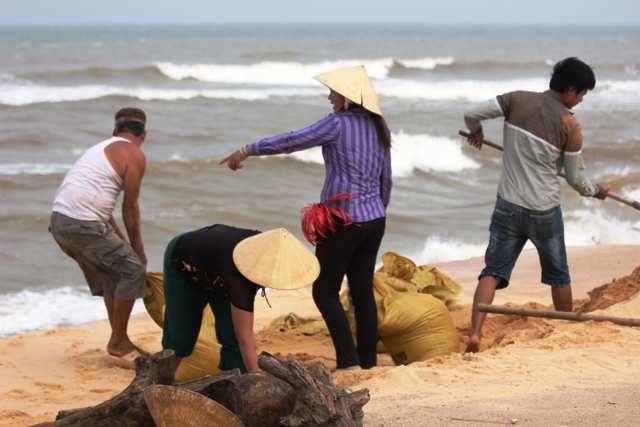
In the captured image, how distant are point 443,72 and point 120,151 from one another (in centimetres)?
3048

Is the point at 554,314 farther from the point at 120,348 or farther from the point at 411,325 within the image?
the point at 120,348

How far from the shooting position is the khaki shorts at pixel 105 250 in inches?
192

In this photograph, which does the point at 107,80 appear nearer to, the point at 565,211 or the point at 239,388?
the point at 565,211

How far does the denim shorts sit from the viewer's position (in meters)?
4.57

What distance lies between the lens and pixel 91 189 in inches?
194

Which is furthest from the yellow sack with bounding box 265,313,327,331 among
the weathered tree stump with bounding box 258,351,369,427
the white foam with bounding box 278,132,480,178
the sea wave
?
the sea wave

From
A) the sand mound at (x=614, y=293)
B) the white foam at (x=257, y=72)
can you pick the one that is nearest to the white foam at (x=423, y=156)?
the sand mound at (x=614, y=293)

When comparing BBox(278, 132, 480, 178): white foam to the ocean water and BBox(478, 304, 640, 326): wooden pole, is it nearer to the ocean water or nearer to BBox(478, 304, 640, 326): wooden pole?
the ocean water

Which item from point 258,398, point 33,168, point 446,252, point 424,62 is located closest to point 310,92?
point 33,168

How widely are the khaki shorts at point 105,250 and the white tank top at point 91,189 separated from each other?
0.06 m

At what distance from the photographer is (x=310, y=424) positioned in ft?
9.05

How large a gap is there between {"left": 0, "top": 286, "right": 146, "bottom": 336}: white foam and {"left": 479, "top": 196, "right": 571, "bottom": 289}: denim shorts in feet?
10.4

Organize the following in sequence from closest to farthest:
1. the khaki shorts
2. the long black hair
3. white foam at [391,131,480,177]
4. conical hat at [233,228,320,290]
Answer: conical hat at [233,228,320,290], the long black hair, the khaki shorts, white foam at [391,131,480,177]

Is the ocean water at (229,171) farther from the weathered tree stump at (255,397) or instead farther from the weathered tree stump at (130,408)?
the weathered tree stump at (255,397)
